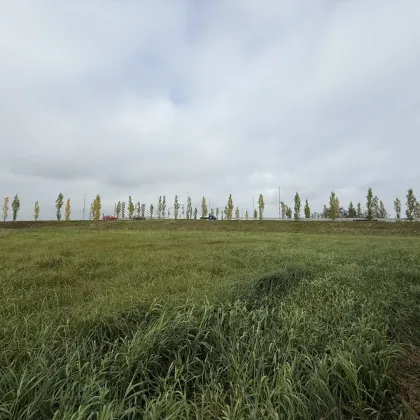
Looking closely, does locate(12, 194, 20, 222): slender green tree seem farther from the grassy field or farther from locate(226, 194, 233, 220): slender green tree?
the grassy field

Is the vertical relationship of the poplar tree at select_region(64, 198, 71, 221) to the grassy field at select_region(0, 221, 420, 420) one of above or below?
above

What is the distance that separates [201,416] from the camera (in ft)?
8.86

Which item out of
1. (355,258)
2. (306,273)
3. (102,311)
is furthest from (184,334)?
(355,258)

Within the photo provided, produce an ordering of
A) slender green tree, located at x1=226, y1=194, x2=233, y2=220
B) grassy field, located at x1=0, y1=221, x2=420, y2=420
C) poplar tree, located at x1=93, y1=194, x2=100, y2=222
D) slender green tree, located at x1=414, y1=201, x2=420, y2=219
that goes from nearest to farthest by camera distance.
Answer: grassy field, located at x1=0, y1=221, x2=420, y2=420
poplar tree, located at x1=93, y1=194, x2=100, y2=222
slender green tree, located at x1=414, y1=201, x2=420, y2=219
slender green tree, located at x1=226, y1=194, x2=233, y2=220

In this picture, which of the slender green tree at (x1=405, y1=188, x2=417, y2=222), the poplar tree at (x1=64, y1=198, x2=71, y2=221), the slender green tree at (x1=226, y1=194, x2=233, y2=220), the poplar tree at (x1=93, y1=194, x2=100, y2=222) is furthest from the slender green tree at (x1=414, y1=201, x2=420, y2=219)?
the poplar tree at (x1=64, y1=198, x2=71, y2=221)

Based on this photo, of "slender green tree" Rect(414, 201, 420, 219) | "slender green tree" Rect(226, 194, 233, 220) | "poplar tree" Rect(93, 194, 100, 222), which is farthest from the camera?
"slender green tree" Rect(226, 194, 233, 220)

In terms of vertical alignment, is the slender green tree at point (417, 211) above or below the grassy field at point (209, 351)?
above

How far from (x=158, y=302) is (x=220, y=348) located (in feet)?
5.49

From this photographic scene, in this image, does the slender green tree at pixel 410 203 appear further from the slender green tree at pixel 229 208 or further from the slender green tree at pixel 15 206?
the slender green tree at pixel 15 206

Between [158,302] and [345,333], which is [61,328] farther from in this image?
[345,333]

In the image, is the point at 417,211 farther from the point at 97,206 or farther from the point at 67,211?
the point at 67,211

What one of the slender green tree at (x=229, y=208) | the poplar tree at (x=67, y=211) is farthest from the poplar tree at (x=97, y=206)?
the slender green tree at (x=229, y=208)

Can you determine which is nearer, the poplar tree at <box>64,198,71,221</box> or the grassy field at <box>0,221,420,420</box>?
the grassy field at <box>0,221,420,420</box>

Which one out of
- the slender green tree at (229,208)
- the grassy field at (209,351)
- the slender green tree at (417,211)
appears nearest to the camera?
the grassy field at (209,351)
